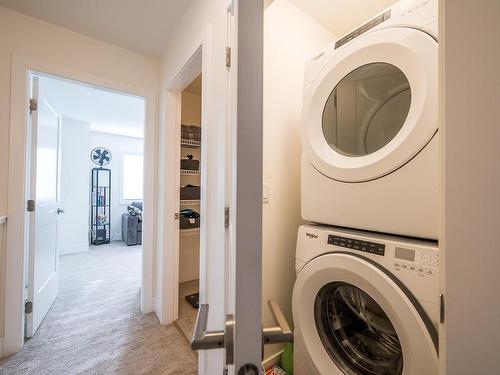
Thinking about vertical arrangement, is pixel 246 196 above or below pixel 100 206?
above

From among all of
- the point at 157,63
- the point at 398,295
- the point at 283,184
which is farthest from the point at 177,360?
the point at 157,63

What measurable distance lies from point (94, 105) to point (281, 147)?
133 inches

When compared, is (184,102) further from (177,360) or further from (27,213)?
(177,360)

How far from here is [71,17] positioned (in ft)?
5.25

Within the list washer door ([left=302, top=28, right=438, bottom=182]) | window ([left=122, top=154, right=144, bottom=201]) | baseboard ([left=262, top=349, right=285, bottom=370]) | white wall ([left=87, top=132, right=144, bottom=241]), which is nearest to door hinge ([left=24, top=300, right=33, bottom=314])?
baseboard ([left=262, top=349, right=285, bottom=370])

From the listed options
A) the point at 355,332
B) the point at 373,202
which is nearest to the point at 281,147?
the point at 373,202

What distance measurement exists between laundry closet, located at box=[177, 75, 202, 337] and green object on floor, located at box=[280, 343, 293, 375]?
987mm

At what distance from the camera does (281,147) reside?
138cm

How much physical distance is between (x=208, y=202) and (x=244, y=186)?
96 cm

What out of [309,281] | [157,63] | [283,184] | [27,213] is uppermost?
[157,63]

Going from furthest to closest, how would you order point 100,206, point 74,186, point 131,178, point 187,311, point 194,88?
point 131,178, point 100,206, point 74,186, point 194,88, point 187,311

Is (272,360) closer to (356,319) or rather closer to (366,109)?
(356,319)

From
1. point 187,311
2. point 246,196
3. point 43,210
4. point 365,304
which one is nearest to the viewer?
point 246,196

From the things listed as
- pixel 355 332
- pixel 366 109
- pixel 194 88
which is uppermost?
pixel 194 88
